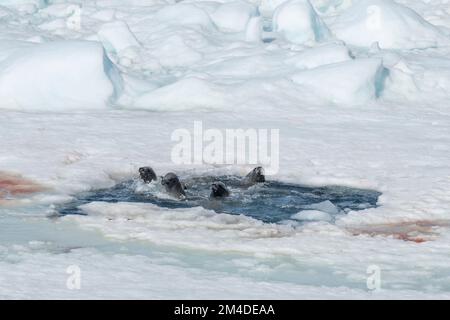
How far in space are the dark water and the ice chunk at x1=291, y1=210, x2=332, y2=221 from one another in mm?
92

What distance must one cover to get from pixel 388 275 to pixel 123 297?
6.05 feet

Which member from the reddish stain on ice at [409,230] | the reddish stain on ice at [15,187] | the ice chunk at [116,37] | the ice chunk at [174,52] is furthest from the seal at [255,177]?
the ice chunk at [116,37]

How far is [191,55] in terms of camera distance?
14781 millimetres

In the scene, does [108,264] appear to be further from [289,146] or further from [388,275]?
[289,146]

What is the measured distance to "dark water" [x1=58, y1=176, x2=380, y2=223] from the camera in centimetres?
808

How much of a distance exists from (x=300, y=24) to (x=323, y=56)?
221cm

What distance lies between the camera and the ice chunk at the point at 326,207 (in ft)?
26.4

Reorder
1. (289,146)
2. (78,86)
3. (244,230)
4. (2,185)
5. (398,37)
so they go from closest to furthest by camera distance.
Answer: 1. (244,230)
2. (2,185)
3. (289,146)
4. (78,86)
5. (398,37)

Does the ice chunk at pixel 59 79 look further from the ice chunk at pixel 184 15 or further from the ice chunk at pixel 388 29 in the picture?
the ice chunk at pixel 388 29

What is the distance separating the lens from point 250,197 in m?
8.49

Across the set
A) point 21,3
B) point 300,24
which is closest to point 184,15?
point 300,24

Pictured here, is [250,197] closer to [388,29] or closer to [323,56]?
[323,56]
